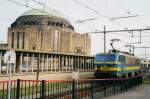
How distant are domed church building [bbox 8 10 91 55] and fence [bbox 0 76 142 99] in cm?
4961

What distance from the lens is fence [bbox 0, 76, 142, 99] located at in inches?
453

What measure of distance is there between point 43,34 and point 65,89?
5625 centimetres

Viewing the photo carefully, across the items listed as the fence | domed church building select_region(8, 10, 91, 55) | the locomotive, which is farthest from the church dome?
the fence

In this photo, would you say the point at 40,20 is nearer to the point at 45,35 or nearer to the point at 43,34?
the point at 43,34

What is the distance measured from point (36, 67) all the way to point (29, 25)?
41544 millimetres

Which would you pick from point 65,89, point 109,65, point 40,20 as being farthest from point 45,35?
point 65,89

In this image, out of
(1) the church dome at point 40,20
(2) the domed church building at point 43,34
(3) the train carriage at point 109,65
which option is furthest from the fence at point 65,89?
(1) the church dome at point 40,20

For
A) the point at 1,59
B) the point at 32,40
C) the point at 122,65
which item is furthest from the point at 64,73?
the point at 32,40

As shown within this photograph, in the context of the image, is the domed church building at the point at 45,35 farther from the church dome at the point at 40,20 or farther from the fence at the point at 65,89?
the fence at the point at 65,89

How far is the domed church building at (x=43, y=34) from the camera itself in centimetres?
6825

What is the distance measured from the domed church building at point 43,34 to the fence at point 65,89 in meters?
49.6

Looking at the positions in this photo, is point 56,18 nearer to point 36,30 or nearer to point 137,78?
point 36,30

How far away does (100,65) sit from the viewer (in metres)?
28.4

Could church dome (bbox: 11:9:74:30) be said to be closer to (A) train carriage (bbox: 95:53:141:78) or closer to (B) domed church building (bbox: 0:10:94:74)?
(B) domed church building (bbox: 0:10:94:74)
